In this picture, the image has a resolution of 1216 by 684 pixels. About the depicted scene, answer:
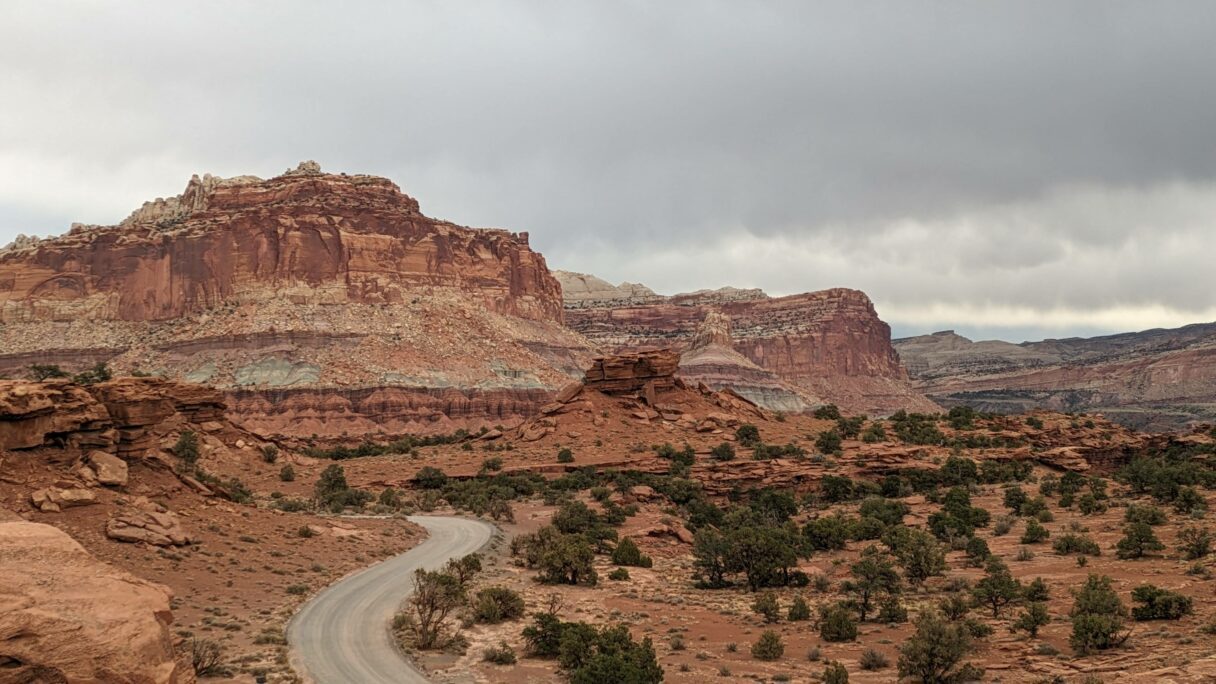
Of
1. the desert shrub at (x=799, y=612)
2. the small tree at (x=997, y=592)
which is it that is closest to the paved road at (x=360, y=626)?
the desert shrub at (x=799, y=612)

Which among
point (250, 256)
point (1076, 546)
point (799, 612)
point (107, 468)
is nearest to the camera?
point (799, 612)

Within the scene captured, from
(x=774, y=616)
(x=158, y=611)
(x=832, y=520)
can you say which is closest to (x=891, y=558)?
(x=832, y=520)

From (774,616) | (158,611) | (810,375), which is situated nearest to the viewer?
(158,611)

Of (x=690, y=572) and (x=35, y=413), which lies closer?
(x=35, y=413)

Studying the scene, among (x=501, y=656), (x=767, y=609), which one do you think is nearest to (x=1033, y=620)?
(x=767, y=609)

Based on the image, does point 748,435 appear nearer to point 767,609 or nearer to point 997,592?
point 767,609

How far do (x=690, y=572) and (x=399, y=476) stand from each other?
3021 centimetres

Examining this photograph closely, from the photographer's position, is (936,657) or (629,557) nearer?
(936,657)

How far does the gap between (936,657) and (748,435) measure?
149ft

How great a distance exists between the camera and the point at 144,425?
29.8 metres

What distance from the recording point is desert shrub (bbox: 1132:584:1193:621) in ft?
66.2

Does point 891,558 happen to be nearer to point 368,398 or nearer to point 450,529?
point 450,529

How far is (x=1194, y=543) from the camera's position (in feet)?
91.0

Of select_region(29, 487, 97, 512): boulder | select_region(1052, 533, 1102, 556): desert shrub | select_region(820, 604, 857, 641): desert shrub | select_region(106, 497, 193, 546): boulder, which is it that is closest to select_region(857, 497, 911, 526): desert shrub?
select_region(1052, 533, 1102, 556): desert shrub
